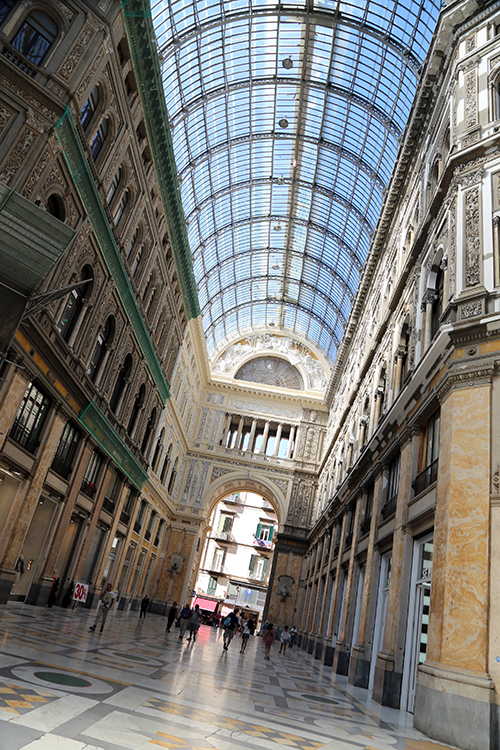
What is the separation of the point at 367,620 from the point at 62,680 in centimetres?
1079

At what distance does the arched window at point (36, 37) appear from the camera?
1378cm

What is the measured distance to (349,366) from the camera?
33438mm

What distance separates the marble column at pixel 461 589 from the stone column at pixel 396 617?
7.69ft

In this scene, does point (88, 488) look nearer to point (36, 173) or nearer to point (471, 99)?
point (36, 173)

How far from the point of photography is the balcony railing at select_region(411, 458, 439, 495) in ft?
36.9

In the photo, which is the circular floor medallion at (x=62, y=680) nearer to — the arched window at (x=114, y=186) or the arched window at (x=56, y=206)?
the arched window at (x=56, y=206)

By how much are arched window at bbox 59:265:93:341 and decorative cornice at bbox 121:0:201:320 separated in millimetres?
6605

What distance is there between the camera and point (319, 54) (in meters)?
26.2

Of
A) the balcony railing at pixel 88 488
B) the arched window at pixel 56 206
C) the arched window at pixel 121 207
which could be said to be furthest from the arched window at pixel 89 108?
the balcony railing at pixel 88 488

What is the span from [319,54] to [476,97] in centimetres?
1614

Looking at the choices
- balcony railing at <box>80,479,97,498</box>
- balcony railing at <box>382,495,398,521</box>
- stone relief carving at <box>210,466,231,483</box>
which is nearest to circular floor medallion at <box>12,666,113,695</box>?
balcony railing at <box>382,495,398,521</box>

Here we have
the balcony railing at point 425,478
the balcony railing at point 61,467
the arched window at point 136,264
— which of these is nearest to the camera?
the balcony railing at point 425,478

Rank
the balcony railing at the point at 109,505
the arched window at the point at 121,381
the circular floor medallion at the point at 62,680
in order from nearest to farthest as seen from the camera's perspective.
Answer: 1. the circular floor medallion at the point at 62,680
2. the arched window at the point at 121,381
3. the balcony railing at the point at 109,505

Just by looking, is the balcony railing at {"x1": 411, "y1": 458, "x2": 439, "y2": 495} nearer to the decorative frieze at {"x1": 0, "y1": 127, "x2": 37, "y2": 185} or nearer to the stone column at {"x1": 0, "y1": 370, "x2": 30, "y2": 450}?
the stone column at {"x1": 0, "y1": 370, "x2": 30, "y2": 450}
